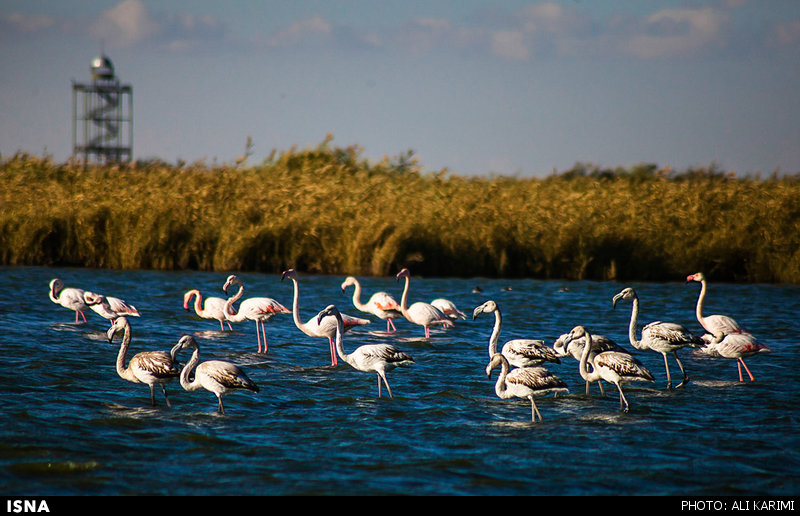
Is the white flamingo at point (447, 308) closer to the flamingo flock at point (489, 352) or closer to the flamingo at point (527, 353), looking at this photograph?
the flamingo flock at point (489, 352)

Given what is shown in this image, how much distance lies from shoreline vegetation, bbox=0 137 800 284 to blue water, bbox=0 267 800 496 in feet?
25.4

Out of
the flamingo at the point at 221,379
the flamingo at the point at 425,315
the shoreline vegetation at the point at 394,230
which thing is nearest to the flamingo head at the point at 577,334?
the flamingo at the point at 221,379

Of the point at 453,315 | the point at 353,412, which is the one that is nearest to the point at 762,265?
the point at 453,315

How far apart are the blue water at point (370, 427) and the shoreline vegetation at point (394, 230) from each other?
7.75 m

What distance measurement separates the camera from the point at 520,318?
16.5 meters

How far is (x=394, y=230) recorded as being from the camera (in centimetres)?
2266

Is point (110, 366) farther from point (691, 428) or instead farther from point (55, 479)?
point (691, 428)

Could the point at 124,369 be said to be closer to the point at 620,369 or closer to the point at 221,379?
the point at 221,379

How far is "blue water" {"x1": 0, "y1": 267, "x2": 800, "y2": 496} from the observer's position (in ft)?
22.5

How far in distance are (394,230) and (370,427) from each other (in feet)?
47.0

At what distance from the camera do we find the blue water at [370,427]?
6.86m

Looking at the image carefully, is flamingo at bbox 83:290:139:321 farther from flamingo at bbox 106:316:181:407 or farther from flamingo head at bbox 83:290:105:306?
flamingo at bbox 106:316:181:407

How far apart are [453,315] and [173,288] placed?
24.7ft

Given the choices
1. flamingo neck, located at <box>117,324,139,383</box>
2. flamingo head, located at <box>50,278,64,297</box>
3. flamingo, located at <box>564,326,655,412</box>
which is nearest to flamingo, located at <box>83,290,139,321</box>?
flamingo head, located at <box>50,278,64,297</box>
